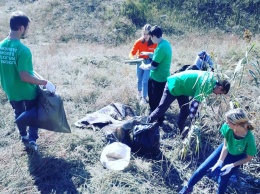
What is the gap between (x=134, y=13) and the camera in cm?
1435

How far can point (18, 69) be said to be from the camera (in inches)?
114

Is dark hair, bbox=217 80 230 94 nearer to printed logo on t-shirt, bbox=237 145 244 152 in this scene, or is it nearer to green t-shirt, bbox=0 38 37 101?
printed logo on t-shirt, bbox=237 145 244 152

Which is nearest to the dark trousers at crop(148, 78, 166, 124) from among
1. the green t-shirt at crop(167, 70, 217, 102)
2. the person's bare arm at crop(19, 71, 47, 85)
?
the green t-shirt at crop(167, 70, 217, 102)

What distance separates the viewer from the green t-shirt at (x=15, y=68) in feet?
9.36

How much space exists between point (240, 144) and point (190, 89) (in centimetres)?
98

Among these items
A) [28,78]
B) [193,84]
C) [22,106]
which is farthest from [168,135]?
[28,78]

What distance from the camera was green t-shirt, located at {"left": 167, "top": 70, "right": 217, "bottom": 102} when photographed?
11.0 feet

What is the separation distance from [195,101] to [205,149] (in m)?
0.67

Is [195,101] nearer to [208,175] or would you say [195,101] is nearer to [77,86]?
[208,175]

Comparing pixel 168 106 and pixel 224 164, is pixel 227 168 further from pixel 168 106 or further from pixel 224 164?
pixel 168 106

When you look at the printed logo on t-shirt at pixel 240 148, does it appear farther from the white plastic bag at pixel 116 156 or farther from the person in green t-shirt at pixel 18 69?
the person in green t-shirt at pixel 18 69

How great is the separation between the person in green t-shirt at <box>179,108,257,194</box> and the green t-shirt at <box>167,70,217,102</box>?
605mm

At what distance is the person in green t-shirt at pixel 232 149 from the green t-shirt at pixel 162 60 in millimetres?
1423

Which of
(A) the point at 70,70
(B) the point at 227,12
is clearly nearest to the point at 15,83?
(A) the point at 70,70
